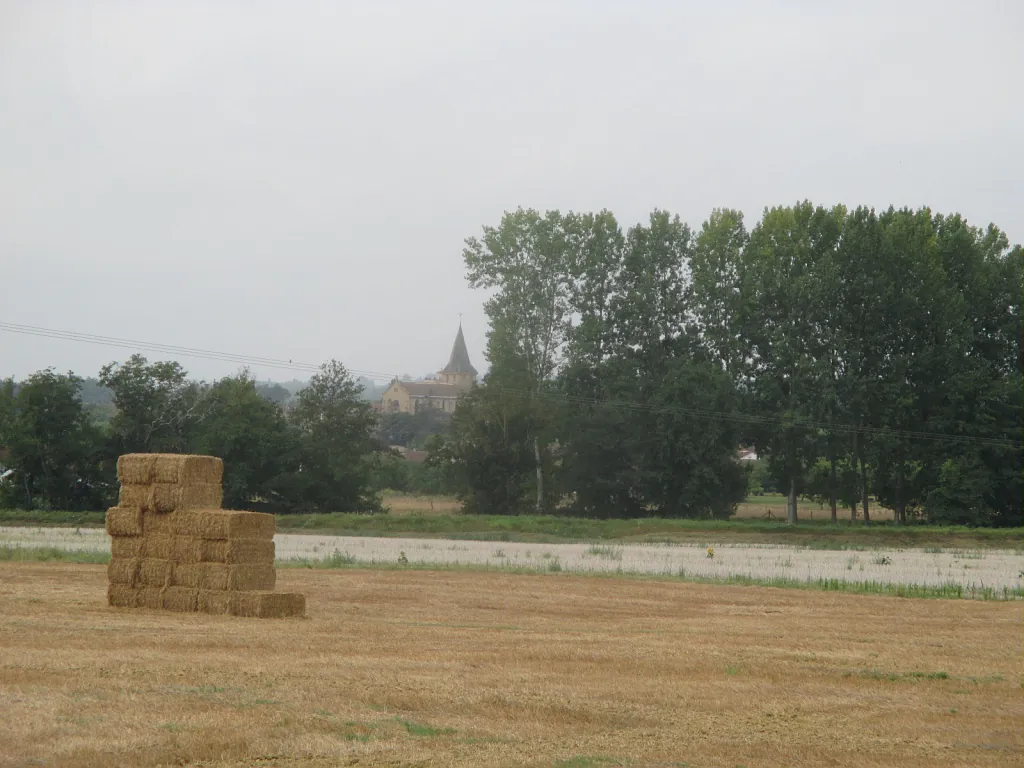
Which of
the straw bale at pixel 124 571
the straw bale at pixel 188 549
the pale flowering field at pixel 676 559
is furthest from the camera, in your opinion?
the pale flowering field at pixel 676 559

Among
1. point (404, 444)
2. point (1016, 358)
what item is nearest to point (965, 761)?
point (1016, 358)

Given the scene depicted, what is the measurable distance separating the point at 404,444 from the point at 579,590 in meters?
132

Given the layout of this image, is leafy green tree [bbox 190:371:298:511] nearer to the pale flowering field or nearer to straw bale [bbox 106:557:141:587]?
the pale flowering field

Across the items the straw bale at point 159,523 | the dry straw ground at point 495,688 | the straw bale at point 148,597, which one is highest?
the straw bale at point 159,523

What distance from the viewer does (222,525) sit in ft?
58.5

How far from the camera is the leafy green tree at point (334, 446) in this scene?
6494cm

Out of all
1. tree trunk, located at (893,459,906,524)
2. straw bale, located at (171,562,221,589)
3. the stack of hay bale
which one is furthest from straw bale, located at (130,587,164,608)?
tree trunk, located at (893,459,906,524)

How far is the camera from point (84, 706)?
32.2 feet

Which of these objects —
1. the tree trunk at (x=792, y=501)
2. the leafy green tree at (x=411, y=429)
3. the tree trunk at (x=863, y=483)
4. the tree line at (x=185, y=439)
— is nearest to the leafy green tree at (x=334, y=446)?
the tree line at (x=185, y=439)

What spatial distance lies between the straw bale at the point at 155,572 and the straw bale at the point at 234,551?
26.0 inches

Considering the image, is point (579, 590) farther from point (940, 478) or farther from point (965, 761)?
point (940, 478)

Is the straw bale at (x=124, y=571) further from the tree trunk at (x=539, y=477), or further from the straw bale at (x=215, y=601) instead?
the tree trunk at (x=539, y=477)

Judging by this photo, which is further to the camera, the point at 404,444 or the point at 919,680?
the point at 404,444

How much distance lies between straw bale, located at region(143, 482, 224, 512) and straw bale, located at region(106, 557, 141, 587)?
0.87 meters
